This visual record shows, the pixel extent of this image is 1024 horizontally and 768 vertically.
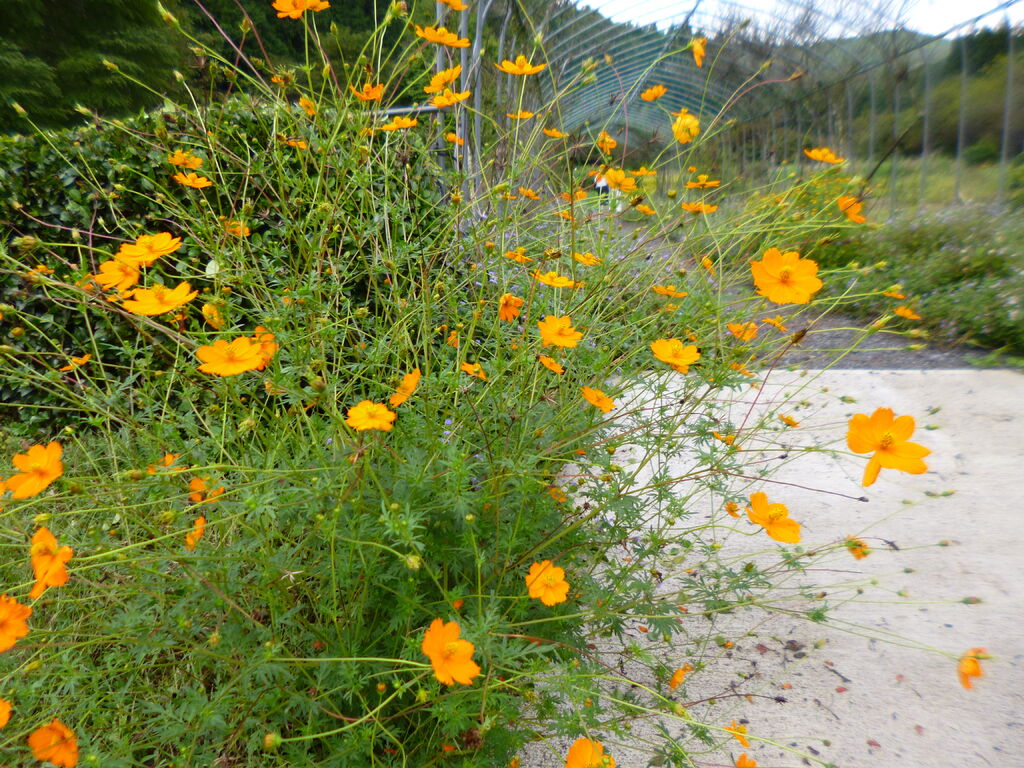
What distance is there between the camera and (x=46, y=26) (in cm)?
1096

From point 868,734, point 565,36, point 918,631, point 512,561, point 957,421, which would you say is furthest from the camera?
point 565,36

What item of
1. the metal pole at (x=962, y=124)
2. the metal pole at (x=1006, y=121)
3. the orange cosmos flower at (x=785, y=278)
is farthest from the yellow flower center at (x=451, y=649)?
the metal pole at (x=962, y=124)

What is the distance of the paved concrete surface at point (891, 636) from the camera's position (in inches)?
59.6

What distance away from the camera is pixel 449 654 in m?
0.93

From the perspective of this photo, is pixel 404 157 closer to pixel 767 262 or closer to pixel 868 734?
pixel 767 262

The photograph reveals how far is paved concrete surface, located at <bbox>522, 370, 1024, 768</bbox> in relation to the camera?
151 centimetres

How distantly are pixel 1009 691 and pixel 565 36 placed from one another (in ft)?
19.4

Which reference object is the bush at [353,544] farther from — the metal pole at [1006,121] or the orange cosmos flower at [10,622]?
the metal pole at [1006,121]

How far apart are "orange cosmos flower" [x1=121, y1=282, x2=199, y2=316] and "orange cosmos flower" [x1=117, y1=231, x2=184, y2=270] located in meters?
0.06

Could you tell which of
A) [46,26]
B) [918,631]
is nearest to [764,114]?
[918,631]

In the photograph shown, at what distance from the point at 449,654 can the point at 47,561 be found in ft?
2.03

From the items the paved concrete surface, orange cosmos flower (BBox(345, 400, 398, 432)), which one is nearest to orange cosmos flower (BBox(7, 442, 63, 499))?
orange cosmos flower (BBox(345, 400, 398, 432))

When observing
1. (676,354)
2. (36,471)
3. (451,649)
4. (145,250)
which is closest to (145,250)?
(145,250)

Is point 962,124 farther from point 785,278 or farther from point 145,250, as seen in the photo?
point 145,250
